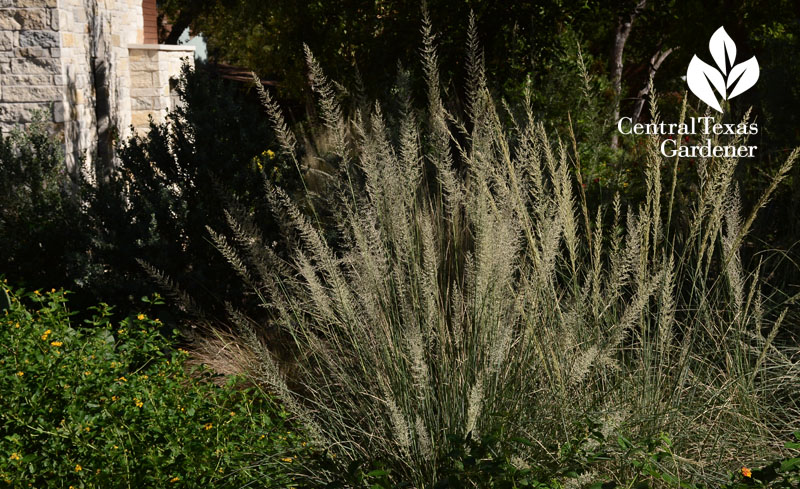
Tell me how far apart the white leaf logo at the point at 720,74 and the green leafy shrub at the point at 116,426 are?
3.44 m

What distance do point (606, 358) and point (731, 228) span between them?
0.90 m

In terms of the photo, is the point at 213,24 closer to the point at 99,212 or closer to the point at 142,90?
the point at 142,90

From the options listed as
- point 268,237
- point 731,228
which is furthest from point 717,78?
point 268,237

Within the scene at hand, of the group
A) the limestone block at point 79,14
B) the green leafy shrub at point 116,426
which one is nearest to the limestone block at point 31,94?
the limestone block at point 79,14

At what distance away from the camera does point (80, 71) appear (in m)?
7.90

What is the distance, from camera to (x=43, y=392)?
3.33 m

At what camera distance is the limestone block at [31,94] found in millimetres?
7285

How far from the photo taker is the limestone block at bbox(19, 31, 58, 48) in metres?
7.29

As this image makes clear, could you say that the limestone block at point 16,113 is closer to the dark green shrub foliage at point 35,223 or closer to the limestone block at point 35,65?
the limestone block at point 35,65

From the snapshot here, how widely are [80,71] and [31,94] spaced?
0.70 meters

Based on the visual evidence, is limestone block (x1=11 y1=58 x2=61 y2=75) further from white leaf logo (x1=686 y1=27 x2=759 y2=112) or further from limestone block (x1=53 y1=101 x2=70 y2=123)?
white leaf logo (x1=686 y1=27 x2=759 y2=112)

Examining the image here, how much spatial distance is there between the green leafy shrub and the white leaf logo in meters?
3.44

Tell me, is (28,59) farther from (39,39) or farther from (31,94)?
(31,94)

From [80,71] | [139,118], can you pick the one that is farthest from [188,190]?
[139,118]
